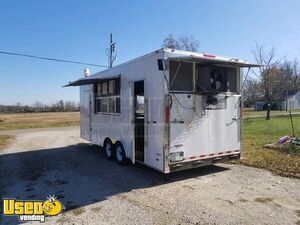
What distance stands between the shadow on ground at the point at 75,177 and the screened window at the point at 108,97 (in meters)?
1.70

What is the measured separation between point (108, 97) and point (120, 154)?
6.18ft

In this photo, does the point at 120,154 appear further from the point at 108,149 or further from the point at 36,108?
the point at 36,108

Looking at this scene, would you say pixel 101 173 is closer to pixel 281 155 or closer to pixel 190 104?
pixel 190 104

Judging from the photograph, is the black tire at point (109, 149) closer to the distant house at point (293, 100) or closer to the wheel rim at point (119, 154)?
the wheel rim at point (119, 154)

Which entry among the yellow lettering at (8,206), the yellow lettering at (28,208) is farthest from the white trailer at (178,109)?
the yellow lettering at (8,206)

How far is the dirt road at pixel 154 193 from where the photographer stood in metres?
4.30

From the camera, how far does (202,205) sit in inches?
187

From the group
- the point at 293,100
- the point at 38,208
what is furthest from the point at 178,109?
the point at 293,100

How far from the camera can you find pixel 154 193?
5457 mm

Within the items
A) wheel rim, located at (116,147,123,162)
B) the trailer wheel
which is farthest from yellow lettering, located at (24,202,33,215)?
wheel rim, located at (116,147,123,162)

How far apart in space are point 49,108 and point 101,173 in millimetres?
63098

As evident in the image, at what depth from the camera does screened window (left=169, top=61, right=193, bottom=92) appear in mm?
6047

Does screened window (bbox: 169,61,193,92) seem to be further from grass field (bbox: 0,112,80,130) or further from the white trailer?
grass field (bbox: 0,112,80,130)

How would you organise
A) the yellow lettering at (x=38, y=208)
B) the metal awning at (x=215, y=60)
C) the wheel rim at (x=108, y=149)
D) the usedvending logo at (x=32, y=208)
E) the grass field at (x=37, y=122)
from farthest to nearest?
the grass field at (x=37, y=122)
the wheel rim at (x=108, y=149)
the metal awning at (x=215, y=60)
the yellow lettering at (x=38, y=208)
the usedvending logo at (x=32, y=208)
